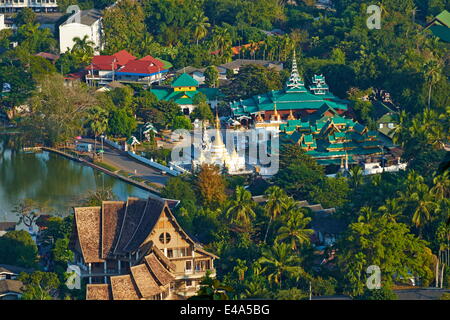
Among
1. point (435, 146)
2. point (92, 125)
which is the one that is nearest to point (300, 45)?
point (92, 125)

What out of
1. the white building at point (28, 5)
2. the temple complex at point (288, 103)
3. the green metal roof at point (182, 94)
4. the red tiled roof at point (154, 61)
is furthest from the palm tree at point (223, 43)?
the white building at point (28, 5)

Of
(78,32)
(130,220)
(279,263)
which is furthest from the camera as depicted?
(78,32)

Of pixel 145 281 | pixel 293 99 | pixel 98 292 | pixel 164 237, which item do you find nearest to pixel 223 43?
pixel 293 99

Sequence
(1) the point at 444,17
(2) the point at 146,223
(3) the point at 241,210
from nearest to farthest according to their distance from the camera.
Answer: (2) the point at 146,223
(3) the point at 241,210
(1) the point at 444,17

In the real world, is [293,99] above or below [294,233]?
above

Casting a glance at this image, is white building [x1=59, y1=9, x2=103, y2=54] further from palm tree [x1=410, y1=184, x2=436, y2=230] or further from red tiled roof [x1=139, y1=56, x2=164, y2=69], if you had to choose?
palm tree [x1=410, y1=184, x2=436, y2=230]

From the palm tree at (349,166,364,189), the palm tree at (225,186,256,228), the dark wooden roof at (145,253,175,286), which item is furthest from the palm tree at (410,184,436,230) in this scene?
the dark wooden roof at (145,253,175,286)

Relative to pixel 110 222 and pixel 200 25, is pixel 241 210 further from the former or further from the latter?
pixel 200 25
